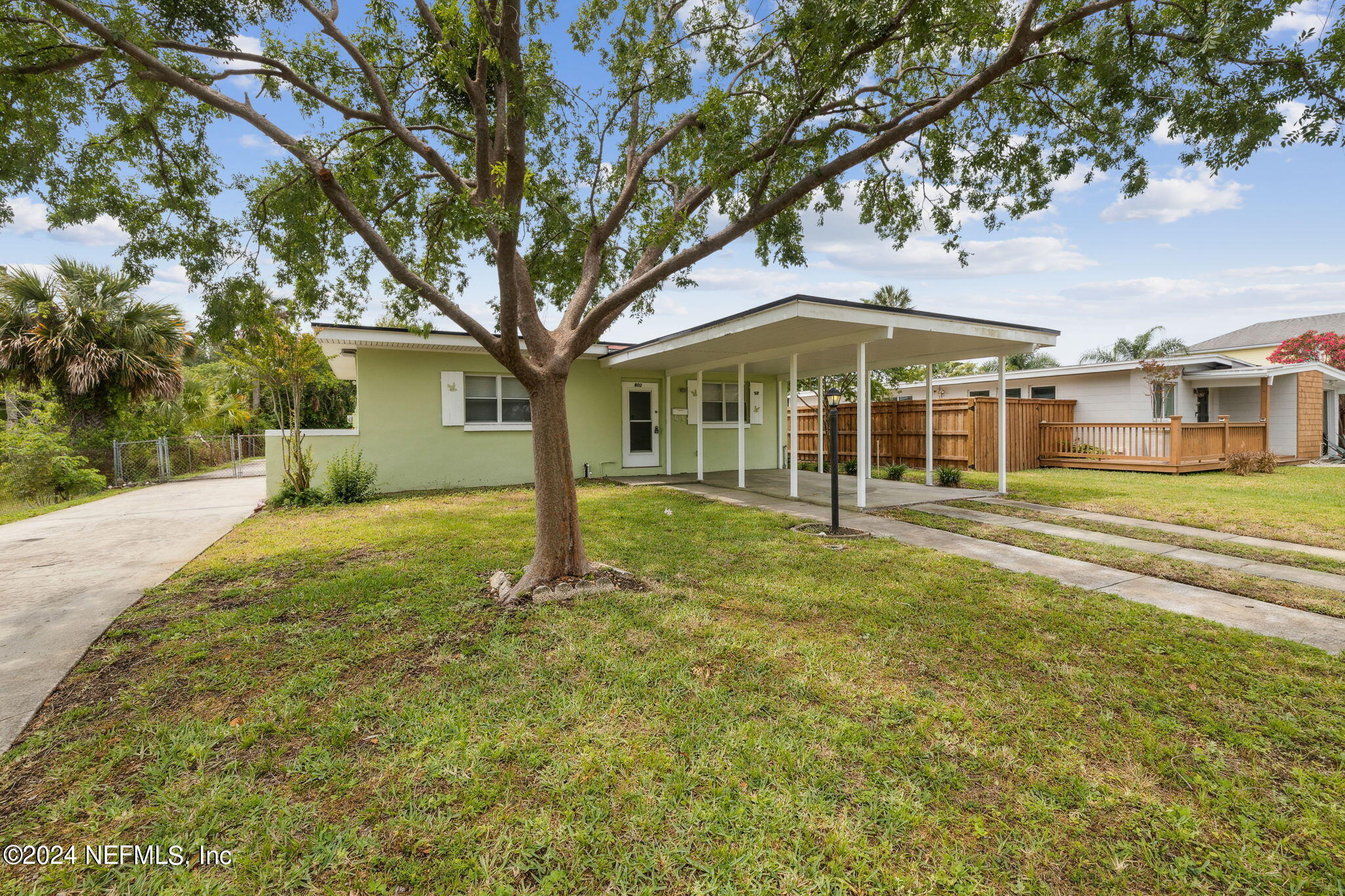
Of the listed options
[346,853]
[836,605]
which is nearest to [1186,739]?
[836,605]

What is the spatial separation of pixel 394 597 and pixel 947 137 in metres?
6.61

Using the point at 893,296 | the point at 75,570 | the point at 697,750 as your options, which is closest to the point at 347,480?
the point at 75,570

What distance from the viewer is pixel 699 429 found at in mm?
11477

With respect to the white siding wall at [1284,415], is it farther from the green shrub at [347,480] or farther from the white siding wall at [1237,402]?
the green shrub at [347,480]

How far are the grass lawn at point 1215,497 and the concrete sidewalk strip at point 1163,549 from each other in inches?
57.1

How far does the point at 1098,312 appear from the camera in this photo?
2836cm

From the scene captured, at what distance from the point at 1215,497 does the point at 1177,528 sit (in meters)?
3.50

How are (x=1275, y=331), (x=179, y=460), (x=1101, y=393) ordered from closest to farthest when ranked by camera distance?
(x=179, y=460), (x=1101, y=393), (x=1275, y=331)

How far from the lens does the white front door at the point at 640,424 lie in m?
12.4

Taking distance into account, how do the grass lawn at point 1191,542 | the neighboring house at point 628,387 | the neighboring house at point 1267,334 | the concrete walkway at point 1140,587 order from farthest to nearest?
1. the neighboring house at point 1267,334
2. the neighboring house at point 628,387
3. the grass lawn at point 1191,542
4. the concrete walkway at point 1140,587

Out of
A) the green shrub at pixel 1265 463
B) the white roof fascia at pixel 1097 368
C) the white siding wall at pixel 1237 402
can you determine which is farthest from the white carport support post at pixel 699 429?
the white siding wall at pixel 1237 402

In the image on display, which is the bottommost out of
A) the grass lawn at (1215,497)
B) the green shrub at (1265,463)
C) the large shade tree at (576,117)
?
the grass lawn at (1215,497)

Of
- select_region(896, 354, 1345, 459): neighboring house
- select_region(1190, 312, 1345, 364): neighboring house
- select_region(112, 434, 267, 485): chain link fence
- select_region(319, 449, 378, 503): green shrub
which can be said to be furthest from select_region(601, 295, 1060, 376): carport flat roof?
select_region(1190, 312, 1345, 364): neighboring house
